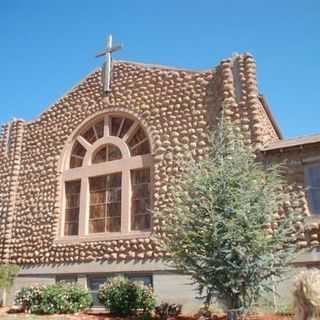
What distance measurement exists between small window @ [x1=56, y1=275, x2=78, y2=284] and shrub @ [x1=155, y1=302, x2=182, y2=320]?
529 centimetres

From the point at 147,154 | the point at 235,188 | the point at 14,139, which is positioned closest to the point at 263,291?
the point at 235,188

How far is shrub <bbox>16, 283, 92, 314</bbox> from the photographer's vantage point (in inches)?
648

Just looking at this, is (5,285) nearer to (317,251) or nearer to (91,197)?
(91,197)

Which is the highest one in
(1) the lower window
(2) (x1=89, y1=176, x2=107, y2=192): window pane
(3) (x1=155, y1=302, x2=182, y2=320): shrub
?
(2) (x1=89, y1=176, x2=107, y2=192): window pane

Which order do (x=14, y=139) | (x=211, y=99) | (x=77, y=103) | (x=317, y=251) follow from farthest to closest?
(x=14, y=139), (x=77, y=103), (x=211, y=99), (x=317, y=251)

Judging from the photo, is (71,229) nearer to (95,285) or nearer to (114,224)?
(114,224)

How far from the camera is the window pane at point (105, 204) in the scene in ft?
61.6

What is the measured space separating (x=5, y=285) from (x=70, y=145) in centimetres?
672

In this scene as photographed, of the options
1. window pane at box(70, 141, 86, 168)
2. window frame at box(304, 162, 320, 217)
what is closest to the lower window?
window pane at box(70, 141, 86, 168)

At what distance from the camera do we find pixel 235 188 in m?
12.2

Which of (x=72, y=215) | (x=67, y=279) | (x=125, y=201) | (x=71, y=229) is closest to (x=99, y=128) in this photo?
(x=125, y=201)

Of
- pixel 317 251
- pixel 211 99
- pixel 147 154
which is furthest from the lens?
pixel 147 154

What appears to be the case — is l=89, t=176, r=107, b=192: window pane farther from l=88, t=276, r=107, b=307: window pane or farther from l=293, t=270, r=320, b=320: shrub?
l=293, t=270, r=320, b=320: shrub

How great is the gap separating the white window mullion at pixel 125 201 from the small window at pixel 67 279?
2.97 metres
